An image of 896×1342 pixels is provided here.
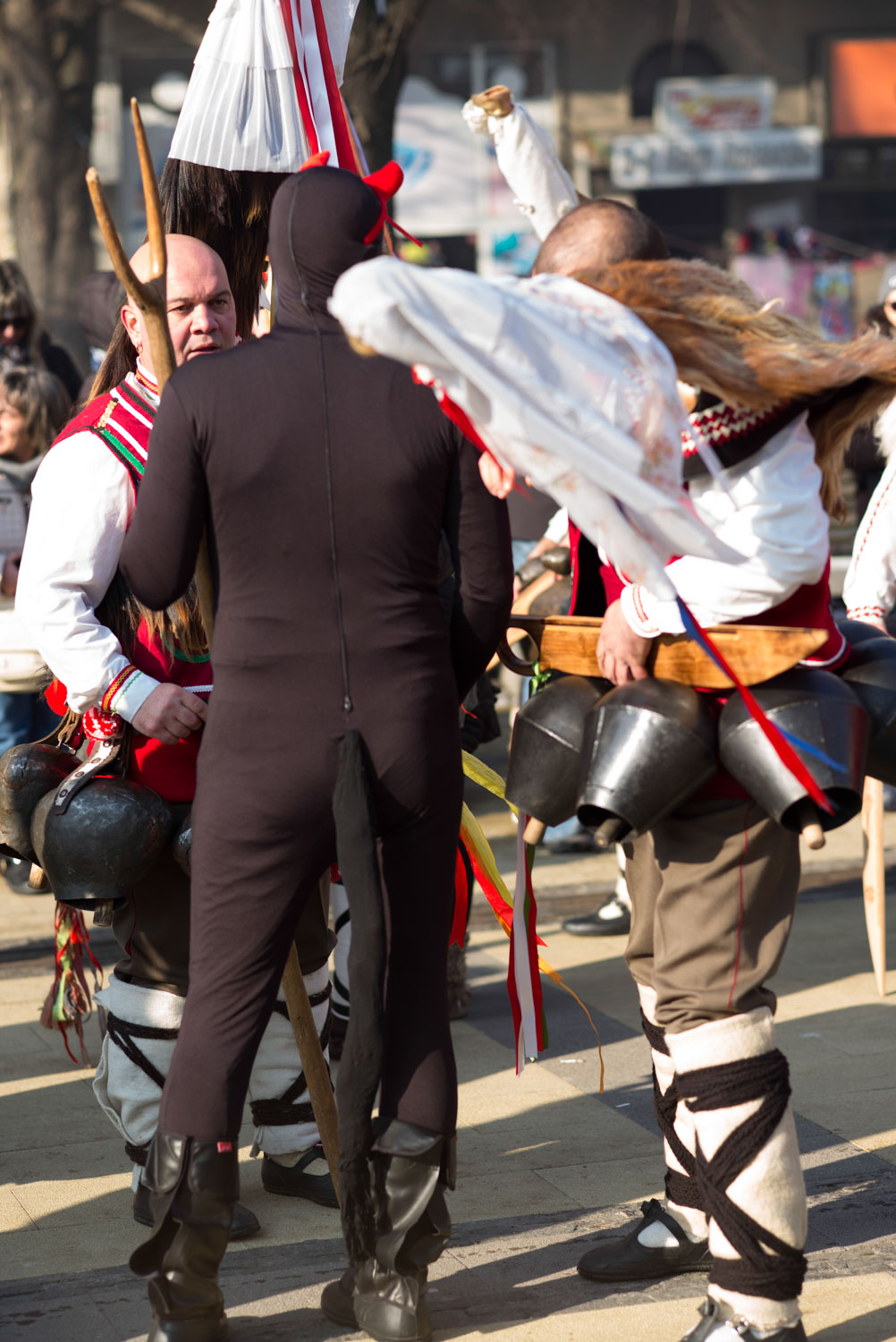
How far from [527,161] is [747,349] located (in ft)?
5.86

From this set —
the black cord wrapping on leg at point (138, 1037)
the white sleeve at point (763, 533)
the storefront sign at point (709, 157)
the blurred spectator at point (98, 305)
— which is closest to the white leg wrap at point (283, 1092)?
the black cord wrapping on leg at point (138, 1037)

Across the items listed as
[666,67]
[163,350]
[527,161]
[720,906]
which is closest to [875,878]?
[720,906]

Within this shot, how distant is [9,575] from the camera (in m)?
6.34

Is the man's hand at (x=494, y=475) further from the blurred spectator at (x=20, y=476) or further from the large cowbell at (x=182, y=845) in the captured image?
the blurred spectator at (x=20, y=476)

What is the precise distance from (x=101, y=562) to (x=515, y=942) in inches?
42.4

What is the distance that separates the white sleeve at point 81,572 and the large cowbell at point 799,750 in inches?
45.0

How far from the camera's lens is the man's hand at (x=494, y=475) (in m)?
2.80

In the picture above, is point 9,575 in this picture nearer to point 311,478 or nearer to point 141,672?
point 141,672

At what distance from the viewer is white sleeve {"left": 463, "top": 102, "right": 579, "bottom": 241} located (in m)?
4.28

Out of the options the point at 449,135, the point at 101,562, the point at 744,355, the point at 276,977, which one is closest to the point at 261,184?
the point at 101,562

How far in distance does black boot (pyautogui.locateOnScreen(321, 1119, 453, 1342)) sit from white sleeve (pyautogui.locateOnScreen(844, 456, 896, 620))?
2.19 meters

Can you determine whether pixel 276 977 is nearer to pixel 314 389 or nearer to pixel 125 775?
pixel 125 775

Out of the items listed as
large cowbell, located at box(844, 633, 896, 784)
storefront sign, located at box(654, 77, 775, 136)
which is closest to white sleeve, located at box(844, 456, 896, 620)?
large cowbell, located at box(844, 633, 896, 784)

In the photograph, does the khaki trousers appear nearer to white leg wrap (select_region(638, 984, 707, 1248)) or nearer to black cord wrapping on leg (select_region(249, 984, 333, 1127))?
white leg wrap (select_region(638, 984, 707, 1248))
